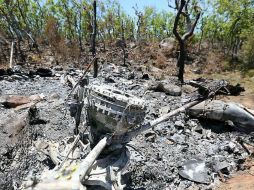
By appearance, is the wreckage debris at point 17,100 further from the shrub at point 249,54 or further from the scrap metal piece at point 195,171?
the shrub at point 249,54

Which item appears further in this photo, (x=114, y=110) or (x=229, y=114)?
(x=229, y=114)

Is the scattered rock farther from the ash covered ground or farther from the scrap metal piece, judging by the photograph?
the scrap metal piece

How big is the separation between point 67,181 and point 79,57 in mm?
19668

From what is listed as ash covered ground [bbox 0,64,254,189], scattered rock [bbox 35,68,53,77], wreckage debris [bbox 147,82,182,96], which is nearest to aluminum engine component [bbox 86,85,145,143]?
ash covered ground [bbox 0,64,254,189]

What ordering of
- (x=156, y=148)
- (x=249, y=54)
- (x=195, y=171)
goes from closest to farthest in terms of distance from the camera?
1. (x=195, y=171)
2. (x=156, y=148)
3. (x=249, y=54)

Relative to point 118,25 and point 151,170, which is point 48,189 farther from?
point 118,25

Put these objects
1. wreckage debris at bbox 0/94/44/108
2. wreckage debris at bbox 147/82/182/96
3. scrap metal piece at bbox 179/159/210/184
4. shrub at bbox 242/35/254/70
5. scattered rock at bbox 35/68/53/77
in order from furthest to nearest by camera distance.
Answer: shrub at bbox 242/35/254/70, scattered rock at bbox 35/68/53/77, wreckage debris at bbox 147/82/182/96, wreckage debris at bbox 0/94/44/108, scrap metal piece at bbox 179/159/210/184

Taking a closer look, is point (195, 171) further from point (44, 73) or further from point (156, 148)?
point (44, 73)

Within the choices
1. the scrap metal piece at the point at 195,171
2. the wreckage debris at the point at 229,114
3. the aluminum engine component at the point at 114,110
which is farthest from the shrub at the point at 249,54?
the aluminum engine component at the point at 114,110

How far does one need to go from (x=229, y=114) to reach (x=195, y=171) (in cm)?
255

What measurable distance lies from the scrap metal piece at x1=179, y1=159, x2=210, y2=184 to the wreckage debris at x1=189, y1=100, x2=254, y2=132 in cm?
190

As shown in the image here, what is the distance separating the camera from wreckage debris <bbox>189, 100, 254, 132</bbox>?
29.7ft

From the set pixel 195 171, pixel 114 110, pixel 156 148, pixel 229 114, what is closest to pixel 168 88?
pixel 229 114

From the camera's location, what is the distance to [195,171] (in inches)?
290
